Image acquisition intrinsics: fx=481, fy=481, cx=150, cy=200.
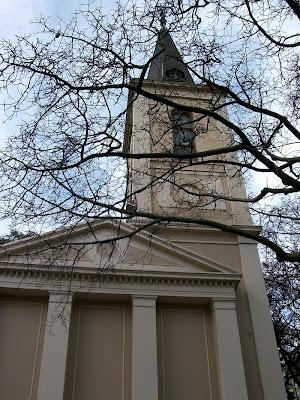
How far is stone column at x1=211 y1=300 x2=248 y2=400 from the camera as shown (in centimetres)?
1238

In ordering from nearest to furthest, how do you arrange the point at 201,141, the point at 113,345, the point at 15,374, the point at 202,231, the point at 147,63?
the point at 147,63
the point at 15,374
the point at 113,345
the point at 202,231
the point at 201,141

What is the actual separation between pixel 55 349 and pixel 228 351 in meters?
4.62

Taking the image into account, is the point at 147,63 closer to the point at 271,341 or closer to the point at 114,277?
the point at 114,277

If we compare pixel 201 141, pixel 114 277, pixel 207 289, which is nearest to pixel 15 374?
pixel 114 277

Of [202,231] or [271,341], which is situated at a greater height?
[202,231]

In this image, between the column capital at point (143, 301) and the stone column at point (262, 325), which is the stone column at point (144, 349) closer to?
the column capital at point (143, 301)

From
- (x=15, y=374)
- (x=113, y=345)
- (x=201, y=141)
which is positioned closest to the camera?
(x=15, y=374)

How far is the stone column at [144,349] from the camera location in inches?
479

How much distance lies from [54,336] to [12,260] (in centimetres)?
247

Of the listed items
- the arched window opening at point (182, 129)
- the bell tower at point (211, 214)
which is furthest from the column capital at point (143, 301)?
the arched window opening at point (182, 129)

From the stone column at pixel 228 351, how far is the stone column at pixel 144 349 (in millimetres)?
1752

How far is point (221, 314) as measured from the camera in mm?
13734

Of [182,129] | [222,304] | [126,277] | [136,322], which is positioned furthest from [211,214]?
[182,129]

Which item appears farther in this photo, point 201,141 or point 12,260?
point 201,141
